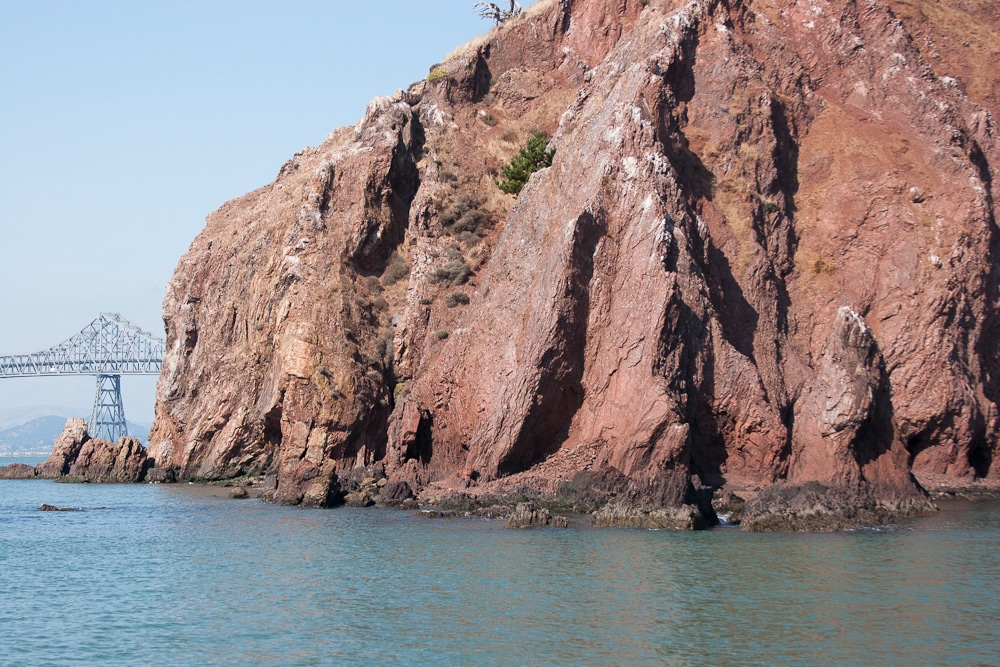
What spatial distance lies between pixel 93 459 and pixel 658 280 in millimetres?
42821

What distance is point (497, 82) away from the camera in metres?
57.0

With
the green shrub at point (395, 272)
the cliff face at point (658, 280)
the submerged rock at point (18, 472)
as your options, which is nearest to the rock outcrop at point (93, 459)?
the submerged rock at point (18, 472)

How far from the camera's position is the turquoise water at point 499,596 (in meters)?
17.6

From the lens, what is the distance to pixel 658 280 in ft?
115

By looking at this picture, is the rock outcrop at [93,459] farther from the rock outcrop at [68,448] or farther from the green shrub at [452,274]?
the green shrub at [452,274]

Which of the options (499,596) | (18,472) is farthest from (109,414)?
(499,596)

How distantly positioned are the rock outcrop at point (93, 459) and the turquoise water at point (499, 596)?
1035 inches

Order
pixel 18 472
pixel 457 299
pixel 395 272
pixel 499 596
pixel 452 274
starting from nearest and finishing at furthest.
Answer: pixel 499 596 → pixel 457 299 → pixel 452 274 → pixel 395 272 → pixel 18 472

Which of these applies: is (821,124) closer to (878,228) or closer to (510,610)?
(878,228)

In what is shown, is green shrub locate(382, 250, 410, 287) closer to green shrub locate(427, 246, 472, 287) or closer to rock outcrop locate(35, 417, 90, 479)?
green shrub locate(427, 246, 472, 287)

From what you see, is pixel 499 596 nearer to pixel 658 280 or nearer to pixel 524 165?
pixel 658 280

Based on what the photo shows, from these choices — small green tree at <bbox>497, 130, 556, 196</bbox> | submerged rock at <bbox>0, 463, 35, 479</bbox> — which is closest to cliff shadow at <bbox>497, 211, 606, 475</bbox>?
small green tree at <bbox>497, 130, 556, 196</bbox>

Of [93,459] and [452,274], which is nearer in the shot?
[452,274]

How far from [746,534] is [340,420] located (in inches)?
762
